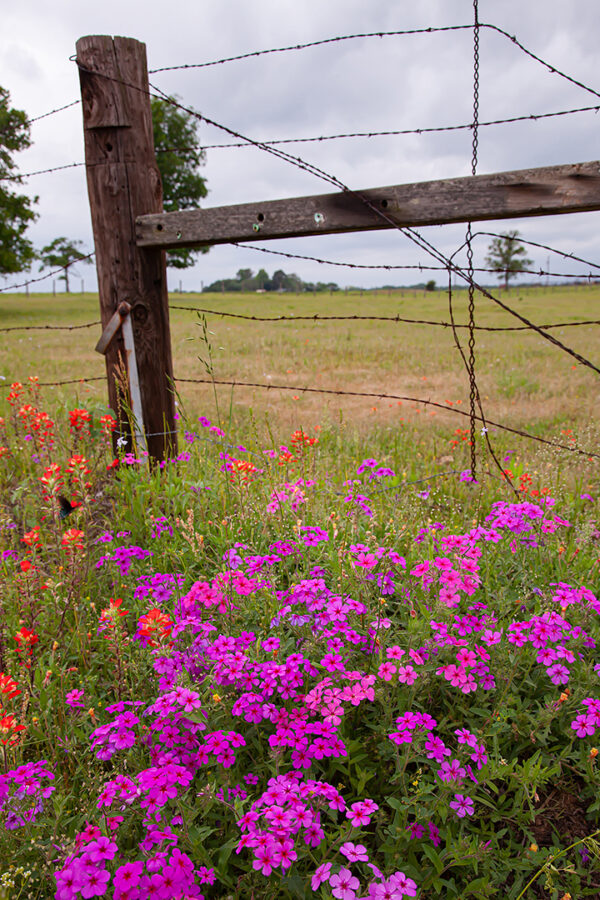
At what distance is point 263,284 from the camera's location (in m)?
82.4

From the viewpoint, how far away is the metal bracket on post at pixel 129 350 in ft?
11.6

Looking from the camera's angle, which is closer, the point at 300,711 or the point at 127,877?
Answer: the point at 127,877

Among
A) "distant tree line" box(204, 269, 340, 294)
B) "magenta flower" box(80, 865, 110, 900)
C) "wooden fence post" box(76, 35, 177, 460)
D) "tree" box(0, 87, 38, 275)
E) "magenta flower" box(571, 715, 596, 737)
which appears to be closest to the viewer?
"magenta flower" box(80, 865, 110, 900)

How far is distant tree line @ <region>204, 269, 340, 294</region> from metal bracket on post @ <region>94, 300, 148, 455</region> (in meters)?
61.5

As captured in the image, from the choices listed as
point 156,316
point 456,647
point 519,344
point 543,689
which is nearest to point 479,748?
point 456,647

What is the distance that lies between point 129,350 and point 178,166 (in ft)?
140

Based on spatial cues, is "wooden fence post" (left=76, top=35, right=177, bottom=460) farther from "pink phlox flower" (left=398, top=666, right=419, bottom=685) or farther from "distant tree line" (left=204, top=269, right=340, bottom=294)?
"distant tree line" (left=204, top=269, right=340, bottom=294)

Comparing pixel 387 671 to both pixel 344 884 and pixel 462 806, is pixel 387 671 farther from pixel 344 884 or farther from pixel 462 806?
pixel 344 884

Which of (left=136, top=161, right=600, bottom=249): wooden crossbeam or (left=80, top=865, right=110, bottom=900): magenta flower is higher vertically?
(left=136, top=161, right=600, bottom=249): wooden crossbeam

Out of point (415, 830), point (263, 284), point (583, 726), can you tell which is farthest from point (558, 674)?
point (263, 284)

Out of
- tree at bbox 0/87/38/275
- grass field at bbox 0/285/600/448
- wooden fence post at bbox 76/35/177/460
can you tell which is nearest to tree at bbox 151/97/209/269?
tree at bbox 0/87/38/275

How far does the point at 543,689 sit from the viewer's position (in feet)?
6.59

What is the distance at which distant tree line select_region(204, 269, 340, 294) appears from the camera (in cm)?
6588

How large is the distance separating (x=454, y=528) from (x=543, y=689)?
1052 mm
